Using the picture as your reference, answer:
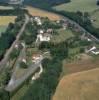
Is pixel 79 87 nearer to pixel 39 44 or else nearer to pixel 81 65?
→ pixel 81 65

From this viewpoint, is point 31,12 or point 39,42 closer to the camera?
point 39,42

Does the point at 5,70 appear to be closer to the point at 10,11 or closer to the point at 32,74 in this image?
the point at 32,74

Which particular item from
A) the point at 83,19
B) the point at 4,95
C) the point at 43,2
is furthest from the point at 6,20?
the point at 4,95

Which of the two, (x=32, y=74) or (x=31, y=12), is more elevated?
(x=32, y=74)

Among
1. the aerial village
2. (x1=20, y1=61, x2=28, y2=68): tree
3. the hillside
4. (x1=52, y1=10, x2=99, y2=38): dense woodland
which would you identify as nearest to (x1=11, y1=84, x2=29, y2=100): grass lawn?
the aerial village

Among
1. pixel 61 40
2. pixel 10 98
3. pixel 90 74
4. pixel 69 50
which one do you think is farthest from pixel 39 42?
pixel 10 98
